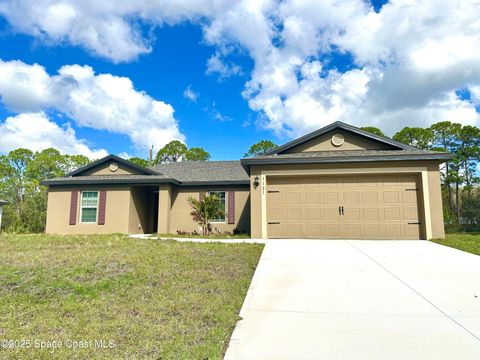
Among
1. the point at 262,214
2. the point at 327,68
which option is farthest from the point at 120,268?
the point at 327,68

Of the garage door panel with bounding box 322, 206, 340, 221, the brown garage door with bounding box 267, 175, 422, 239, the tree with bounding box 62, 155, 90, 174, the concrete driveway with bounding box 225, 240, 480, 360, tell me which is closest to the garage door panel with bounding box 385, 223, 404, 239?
the brown garage door with bounding box 267, 175, 422, 239

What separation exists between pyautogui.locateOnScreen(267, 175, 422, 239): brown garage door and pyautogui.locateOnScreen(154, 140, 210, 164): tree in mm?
23691

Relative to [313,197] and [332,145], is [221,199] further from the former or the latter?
[332,145]

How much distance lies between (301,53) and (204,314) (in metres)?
12.4

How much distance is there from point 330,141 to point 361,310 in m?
9.11

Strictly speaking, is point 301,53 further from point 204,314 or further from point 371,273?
point 204,314

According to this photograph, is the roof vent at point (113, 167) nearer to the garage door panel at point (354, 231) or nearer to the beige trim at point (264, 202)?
the beige trim at point (264, 202)

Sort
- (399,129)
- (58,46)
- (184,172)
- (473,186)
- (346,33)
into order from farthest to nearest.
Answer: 1. (399,129)
2. (473,186)
3. (184,172)
4. (58,46)
5. (346,33)

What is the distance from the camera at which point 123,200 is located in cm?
1316

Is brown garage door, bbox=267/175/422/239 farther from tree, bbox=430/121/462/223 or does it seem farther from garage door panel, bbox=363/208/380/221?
tree, bbox=430/121/462/223

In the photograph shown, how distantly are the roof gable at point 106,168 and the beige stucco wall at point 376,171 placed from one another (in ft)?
19.1

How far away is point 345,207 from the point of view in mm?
10273

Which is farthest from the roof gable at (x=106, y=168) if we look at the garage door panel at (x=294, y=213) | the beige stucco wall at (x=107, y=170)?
the garage door panel at (x=294, y=213)

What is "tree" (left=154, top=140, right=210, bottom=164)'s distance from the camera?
3309cm
